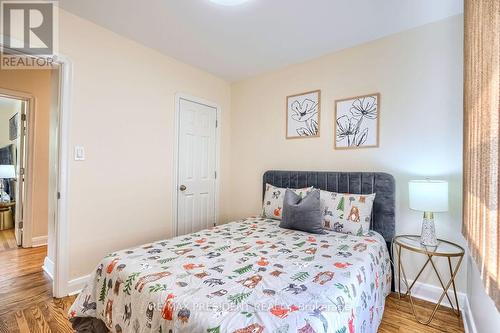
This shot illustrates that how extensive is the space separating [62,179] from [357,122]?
2.92 metres

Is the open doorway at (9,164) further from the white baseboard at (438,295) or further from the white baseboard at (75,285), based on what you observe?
the white baseboard at (438,295)

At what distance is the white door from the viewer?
3.18 m

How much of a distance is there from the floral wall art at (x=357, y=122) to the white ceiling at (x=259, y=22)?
2.06ft

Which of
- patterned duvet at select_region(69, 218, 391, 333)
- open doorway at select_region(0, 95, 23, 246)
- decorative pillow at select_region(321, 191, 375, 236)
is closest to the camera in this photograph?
patterned duvet at select_region(69, 218, 391, 333)

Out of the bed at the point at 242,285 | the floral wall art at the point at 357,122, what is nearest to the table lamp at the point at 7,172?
the bed at the point at 242,285

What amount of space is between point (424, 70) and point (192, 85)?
2620 mm

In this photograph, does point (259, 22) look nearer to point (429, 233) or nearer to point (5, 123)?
point (429, 233)

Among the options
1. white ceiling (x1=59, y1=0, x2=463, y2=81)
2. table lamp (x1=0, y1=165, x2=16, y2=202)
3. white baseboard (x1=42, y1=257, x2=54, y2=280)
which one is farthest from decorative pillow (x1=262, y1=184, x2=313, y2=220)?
table lamp (x1=0, y1=165, x2=16, y2=202)

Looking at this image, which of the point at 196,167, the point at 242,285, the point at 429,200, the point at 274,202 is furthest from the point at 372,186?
the point at 196,167

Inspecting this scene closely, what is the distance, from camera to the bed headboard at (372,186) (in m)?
2.33

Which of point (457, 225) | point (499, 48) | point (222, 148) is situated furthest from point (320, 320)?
point (222, 148)

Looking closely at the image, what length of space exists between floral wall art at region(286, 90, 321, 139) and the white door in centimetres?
115

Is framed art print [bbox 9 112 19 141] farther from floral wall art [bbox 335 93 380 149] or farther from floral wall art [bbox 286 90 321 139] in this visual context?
floral wall art [bbox 335 93 380 149]

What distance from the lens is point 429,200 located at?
6.21 ft
